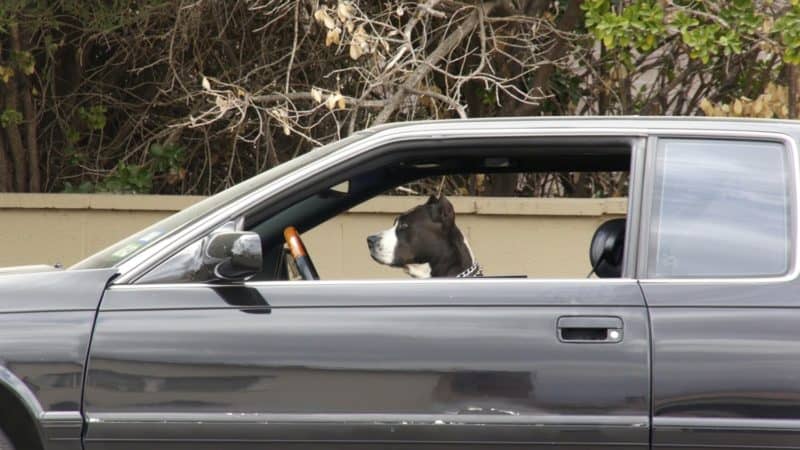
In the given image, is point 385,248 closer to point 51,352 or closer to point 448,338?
point 448,338

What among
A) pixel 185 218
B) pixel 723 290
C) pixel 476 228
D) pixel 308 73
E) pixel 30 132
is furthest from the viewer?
pixel 30 132

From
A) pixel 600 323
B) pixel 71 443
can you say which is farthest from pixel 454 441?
pixel 71 443

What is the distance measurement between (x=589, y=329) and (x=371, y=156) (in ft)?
2.95

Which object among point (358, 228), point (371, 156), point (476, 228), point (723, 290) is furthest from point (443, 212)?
point (358, 228)

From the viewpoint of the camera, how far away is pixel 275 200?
4105mm

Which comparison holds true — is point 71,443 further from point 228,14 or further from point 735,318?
point 228,14

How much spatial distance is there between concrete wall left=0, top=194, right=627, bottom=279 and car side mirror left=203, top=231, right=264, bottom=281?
18.3 feet

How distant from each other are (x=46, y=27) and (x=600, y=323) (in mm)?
7738

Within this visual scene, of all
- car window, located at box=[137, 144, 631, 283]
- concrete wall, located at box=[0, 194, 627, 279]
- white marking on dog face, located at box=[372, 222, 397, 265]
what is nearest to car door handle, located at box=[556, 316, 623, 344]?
car window, located at box=[137, 144, 631, 283]

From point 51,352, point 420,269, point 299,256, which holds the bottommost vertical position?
point 420,269

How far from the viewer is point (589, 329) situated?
3836mm

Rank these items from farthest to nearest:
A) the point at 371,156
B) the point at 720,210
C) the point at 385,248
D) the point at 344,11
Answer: the point at 344,11
the point at 385,248
the point at 371,156
the point at 720,210

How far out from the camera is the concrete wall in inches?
390

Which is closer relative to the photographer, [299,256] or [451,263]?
[299,256]
